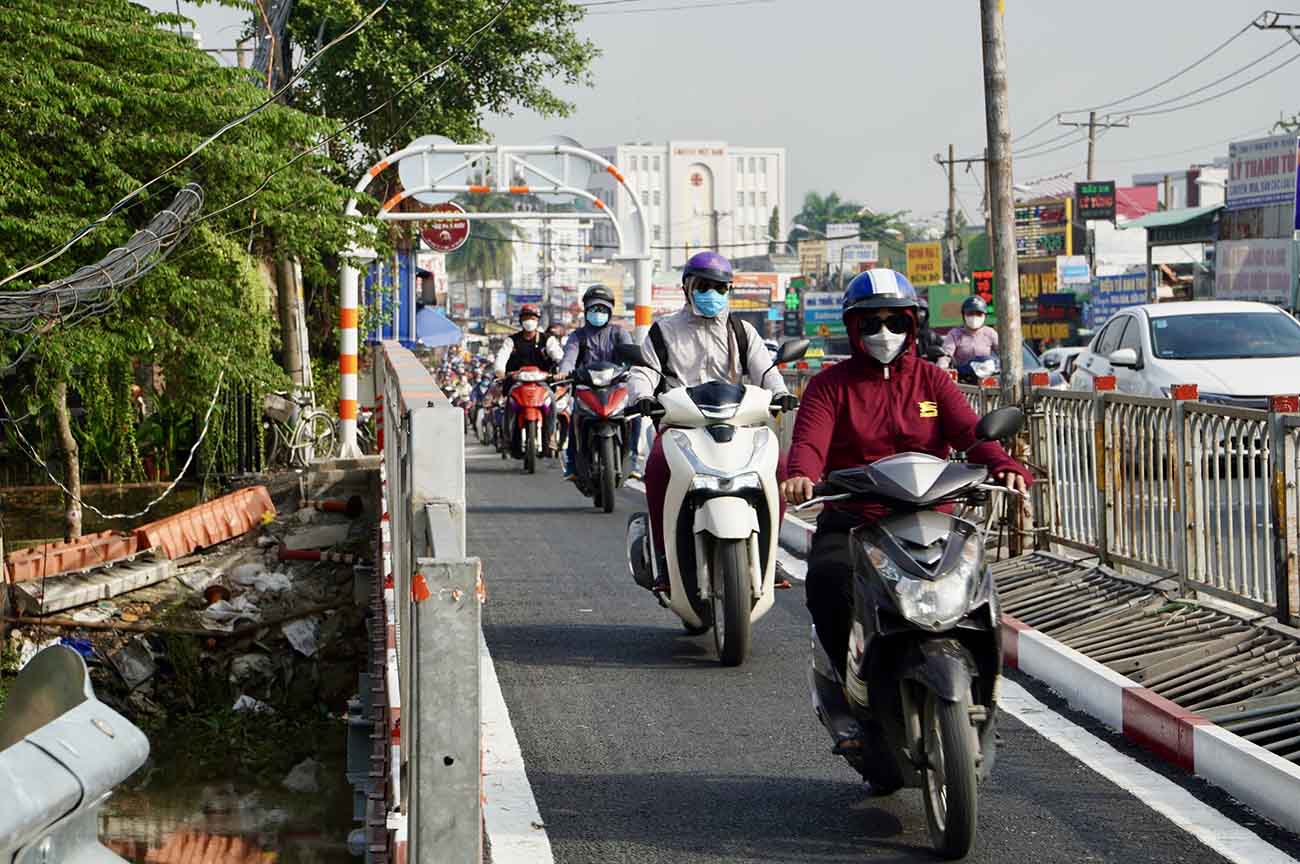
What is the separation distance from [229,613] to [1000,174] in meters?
6.61

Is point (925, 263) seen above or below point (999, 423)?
above

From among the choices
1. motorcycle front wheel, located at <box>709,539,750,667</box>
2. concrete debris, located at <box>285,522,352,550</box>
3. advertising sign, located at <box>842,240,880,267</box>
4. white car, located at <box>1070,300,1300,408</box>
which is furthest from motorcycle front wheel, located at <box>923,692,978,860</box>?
advertising sign, located at <box>842,240,880,267</box>

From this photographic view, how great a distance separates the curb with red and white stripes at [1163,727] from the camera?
18.3 ft

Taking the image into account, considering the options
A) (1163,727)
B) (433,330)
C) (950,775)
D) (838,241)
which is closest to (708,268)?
(1163,727)

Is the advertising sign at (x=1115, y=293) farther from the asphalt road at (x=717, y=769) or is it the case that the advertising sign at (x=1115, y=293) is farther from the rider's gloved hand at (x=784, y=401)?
the asphalt road at (x=717, y=769)

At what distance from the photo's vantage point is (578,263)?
161m

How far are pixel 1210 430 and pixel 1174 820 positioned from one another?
336cm

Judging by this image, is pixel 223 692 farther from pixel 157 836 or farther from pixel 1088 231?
pixel 1088 231

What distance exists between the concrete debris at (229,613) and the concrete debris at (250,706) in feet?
1.75

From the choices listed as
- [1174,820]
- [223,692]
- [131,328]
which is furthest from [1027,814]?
[131,328]

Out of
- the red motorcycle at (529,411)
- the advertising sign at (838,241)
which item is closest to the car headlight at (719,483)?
the red motorcycle at (529,411)

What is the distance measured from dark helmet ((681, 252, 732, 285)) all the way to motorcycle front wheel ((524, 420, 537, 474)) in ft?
37.5

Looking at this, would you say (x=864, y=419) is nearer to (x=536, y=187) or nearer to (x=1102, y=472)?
(x=1102, y=472)

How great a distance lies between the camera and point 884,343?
595 centimetres
